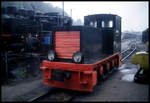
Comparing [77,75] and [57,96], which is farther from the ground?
[77,75]

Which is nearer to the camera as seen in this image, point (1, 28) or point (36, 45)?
point (1, 28)

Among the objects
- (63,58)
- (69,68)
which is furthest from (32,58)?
(69,68)

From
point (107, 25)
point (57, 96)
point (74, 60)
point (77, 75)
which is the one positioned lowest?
point (57, 96)

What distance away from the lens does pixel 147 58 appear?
18.9ft

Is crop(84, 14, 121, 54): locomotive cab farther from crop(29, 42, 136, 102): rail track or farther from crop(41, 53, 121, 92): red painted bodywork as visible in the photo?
crop(29, 42, 136, 102): rail track

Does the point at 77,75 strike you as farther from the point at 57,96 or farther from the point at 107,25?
the point at 107,25

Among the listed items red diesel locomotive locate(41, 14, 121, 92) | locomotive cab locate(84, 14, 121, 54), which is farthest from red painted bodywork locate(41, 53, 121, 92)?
locomotive cab locate(84, 14, 121, 54)

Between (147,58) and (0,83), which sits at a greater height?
(147,58)

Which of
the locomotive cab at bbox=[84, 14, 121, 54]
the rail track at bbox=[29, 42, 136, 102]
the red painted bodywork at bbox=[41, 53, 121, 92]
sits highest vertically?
the locomotive cab at bbox=[84, 14, 121, 54]

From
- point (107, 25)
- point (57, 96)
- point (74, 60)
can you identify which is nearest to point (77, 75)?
point (74, 60)

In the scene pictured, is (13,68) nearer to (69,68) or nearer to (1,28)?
(1,28)

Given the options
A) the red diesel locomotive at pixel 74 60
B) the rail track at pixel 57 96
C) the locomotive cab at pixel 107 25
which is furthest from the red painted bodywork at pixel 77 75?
the locomotive cab at pixel 107 25

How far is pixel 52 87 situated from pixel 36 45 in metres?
3.18

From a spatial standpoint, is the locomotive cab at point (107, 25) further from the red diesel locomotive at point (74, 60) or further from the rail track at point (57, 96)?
the rail track at point (57, 96)
